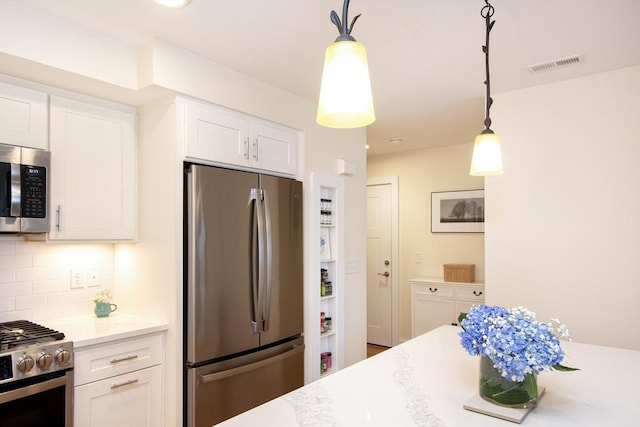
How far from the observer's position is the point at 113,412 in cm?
216

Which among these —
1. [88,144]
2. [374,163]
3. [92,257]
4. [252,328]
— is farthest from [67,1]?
[374,163]

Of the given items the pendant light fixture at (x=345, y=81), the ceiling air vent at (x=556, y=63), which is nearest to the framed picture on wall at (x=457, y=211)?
the ceiling air vent at (x=556, y=63)

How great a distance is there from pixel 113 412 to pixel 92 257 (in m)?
0.99

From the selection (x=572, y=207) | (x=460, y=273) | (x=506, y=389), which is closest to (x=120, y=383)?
(x=506, y=389)

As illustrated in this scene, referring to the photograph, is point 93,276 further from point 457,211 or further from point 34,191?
point 457,211

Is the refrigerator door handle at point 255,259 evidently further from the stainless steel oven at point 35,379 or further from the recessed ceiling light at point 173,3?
the recessed ceiling light at point 173,3

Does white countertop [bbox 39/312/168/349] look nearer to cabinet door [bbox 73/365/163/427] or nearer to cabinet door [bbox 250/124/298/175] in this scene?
cabinet door [bbox 73/365/163/427]

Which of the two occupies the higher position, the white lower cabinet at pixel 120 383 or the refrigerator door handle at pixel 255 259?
the refrigerator door handle at pixel 255 259

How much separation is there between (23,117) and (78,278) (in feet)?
3.31

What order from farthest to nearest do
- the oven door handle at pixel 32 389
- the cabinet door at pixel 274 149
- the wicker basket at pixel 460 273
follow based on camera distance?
1. the wicker basket at pixel 460 273
2. the cabinet door at pixel 274 149
3. the oven door handle at pixel 32 389

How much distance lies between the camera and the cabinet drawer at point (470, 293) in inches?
172

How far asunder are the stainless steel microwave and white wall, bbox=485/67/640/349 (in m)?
2.94

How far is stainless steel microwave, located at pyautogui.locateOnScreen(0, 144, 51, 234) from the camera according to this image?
2.02 m

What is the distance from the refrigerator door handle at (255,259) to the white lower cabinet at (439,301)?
2.56 metres
